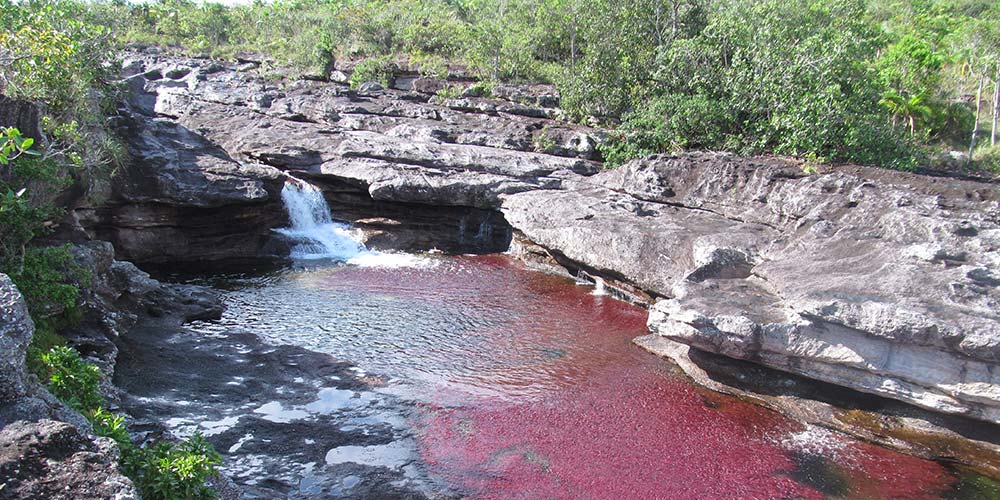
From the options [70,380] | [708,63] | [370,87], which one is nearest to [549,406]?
[70,380]

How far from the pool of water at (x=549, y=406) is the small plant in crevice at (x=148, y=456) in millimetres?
3040

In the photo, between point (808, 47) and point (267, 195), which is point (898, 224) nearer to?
point (808, 47)

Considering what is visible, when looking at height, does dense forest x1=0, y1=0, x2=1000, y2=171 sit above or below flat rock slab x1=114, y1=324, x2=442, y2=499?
above

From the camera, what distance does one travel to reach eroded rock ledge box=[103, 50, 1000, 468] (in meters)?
10.6

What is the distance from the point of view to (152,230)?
760 inches

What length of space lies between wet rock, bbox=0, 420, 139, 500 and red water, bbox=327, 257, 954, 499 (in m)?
4.85

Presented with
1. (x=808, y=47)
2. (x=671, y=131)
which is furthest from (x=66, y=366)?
(x=808, y=47)

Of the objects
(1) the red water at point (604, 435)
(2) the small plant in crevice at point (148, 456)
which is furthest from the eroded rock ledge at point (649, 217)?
(2) the small plant in crevice at point (148, 456)

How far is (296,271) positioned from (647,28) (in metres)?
17.3

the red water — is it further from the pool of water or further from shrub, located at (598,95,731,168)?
shrub, located at (598,95,731,168)

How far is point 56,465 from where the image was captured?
5453 millimetres

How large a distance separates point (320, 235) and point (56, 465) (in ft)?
57.1

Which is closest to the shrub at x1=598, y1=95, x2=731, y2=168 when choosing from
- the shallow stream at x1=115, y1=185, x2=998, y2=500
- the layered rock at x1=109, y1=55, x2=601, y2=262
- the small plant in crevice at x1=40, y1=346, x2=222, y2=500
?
the layered rock at x1=109, y1=55, x2=601, y2=262

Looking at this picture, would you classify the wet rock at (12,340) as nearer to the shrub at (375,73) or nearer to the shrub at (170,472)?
the shrub at (170,472)
